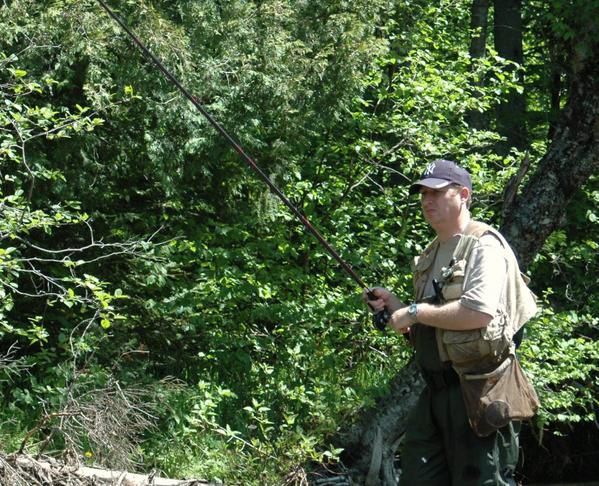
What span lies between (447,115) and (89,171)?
2929 millimetres

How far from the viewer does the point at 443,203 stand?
3846mm

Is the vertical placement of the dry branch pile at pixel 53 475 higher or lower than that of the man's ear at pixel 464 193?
lower

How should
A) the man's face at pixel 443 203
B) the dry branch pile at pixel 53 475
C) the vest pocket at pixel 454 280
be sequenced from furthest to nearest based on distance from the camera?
the dry branch pile at pixel 53 475 → the man's face at pixel 443 203 → the vest pocket at pixel 454 280

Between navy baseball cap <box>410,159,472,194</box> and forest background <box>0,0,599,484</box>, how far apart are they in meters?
2.43

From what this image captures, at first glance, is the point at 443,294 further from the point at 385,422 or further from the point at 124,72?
the point at 124,72

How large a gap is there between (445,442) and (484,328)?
21.5 inches

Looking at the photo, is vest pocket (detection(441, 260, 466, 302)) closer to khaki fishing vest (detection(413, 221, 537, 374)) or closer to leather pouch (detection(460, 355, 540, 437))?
khaki fishing vest (detection(413, 221, 537, 374))

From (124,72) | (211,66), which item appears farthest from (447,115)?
(124,72)

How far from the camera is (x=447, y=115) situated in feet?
25.5

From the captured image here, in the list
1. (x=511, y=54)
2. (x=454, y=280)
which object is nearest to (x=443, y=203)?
(x=454, y=280)

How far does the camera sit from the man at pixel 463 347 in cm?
364

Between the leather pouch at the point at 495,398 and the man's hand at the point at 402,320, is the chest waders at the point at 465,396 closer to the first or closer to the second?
the leather pouch at the point at 495,398

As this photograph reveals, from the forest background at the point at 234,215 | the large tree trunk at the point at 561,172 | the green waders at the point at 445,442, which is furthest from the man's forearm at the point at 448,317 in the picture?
the large tree trunk at the point at 561,172

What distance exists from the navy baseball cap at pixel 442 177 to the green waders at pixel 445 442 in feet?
1.93
